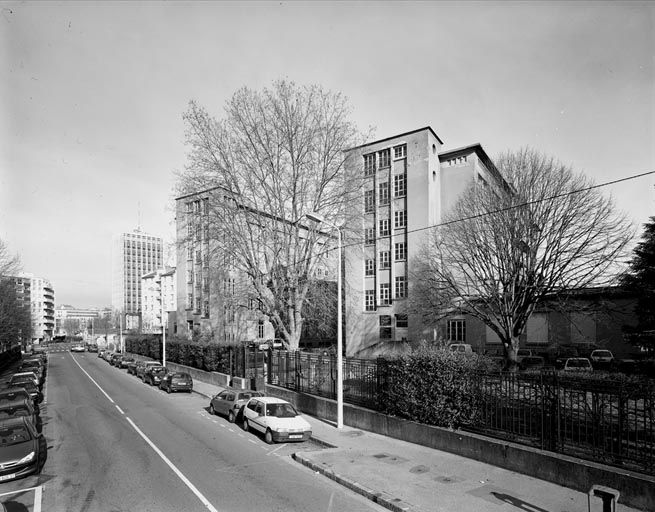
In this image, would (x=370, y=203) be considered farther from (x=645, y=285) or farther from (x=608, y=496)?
(x=608, y=496)

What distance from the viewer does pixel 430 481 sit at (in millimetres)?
10969

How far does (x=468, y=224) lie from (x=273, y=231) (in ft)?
41.4

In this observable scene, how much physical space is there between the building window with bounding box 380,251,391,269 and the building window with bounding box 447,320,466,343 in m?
8.30

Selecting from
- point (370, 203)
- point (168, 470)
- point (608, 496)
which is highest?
point (370, 203)

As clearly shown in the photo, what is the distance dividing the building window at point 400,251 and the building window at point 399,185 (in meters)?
4.99

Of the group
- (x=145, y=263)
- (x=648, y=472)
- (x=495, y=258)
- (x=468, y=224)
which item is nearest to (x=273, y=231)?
(x=468, y=224)

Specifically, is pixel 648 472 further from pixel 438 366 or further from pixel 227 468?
pixel 227 468

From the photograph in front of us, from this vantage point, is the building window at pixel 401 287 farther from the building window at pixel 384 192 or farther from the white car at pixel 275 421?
the white car at pixel 275 421

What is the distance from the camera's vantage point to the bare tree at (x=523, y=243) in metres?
26.7

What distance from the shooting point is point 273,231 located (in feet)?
99.1

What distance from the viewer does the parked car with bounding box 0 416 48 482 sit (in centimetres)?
1104

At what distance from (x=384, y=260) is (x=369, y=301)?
15.3 feet

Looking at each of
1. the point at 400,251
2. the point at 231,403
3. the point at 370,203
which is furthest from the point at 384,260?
the point at 231,403

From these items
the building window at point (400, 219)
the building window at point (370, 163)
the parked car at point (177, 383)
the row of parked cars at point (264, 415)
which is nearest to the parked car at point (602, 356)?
the building window at point (400, 219)
